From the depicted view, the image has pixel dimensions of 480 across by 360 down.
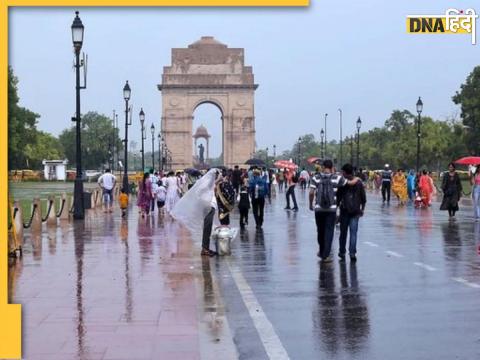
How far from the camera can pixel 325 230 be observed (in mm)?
13906

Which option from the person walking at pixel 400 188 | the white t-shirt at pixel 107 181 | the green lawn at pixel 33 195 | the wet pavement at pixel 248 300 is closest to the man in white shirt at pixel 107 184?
the white t-shirt at pixel 107 181

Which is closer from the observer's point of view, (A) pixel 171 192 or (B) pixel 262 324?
(B) pixel 262 324

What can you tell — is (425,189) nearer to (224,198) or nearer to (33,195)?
(224,198)

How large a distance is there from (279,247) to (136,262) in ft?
Result: 12.2

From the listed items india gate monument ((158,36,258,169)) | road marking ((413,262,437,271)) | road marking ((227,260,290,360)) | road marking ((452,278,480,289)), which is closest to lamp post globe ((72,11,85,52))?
road marking ((413,262,437,271))

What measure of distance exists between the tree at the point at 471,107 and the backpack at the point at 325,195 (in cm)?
5859

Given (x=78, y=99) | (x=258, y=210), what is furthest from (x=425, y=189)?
(x=78, y=99)

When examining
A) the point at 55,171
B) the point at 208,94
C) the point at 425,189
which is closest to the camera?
the point at 425,189

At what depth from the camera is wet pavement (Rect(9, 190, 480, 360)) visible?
708cm

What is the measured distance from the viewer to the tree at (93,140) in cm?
15169

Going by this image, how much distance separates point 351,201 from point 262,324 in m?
6.13

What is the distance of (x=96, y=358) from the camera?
6.56 meters

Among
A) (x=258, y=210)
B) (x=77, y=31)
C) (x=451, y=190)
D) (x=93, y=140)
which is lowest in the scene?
(x=258, y=210)

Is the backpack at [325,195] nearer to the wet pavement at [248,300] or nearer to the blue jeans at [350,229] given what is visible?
the blue jeans at [350,229]
